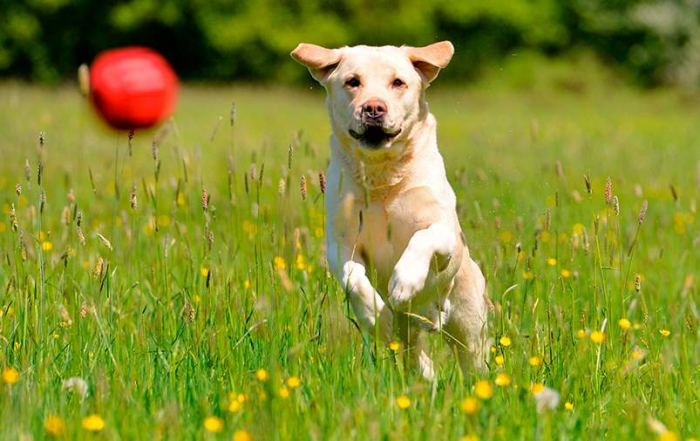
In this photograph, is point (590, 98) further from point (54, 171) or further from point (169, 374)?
point (169, 374)

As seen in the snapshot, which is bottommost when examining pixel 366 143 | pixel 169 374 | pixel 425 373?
pixel 425 373

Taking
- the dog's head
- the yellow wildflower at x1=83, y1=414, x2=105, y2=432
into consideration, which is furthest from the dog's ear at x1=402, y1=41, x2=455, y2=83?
the yellow wildflower at x1=83, y1=414, x2=105, y2=432

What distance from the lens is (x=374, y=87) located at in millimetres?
4426

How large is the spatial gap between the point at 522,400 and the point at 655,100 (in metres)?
23.6

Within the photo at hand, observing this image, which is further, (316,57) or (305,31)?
(305,31)

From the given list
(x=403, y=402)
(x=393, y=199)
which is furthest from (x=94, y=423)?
(x=393, y=199)

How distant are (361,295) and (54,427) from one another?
4.74 ft

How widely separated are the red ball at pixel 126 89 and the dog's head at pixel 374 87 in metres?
3.47

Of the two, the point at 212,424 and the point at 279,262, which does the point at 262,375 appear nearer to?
the point at 212,424

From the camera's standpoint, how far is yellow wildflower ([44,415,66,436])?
294cm

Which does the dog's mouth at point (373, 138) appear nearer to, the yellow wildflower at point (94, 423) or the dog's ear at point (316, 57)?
the dog's ear at point (316, 57)

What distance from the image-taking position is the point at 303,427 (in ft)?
10.4

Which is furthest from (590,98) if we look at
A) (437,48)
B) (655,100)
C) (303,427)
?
(303,427)

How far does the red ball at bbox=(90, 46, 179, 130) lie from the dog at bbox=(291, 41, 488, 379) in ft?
11.5
